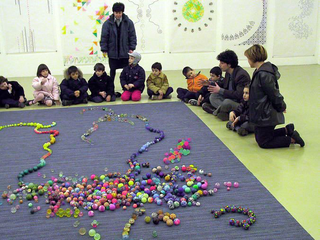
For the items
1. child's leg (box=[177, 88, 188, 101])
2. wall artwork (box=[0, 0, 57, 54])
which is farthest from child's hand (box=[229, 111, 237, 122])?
wall artwork (box=[0, 0, 57, 54])

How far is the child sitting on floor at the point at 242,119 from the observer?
3.78 metres

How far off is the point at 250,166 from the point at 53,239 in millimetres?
1709

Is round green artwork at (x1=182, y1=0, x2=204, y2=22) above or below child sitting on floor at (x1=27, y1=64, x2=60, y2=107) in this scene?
above

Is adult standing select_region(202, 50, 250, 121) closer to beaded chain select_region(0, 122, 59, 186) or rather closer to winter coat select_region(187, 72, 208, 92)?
winter coat select_region(187, 72, 208, 92)

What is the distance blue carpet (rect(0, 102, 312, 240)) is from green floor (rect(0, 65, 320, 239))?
0.09 meters

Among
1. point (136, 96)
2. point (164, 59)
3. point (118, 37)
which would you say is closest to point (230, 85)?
point (136, 96)

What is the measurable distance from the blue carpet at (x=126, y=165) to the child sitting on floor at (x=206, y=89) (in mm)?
200

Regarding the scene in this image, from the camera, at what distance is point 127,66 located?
5566mm

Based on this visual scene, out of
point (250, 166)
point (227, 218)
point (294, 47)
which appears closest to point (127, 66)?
point (250, 166)

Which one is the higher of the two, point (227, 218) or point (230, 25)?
point (230, 25)

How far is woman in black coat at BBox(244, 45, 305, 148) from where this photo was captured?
3.23m

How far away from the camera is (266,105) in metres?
3.30

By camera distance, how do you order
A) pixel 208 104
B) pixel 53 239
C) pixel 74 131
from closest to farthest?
1. pixel 53 239
2. pixel 74 131
3. pixel 208 104

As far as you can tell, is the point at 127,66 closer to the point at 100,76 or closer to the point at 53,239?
the point at 100,76
